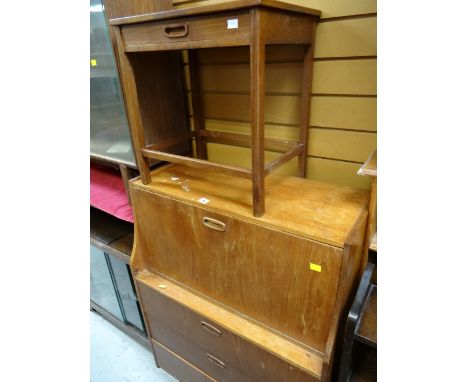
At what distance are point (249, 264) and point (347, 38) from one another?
82cm

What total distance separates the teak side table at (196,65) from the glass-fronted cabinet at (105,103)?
0.09m

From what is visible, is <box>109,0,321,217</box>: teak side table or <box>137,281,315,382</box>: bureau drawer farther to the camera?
<box>137,281,315,382</box>: bureau drawer

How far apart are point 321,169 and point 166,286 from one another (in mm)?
835

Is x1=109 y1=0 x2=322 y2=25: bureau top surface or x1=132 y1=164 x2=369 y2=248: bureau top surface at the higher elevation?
x1=109 y1=0 x2=322 y2=25: bureau top surface

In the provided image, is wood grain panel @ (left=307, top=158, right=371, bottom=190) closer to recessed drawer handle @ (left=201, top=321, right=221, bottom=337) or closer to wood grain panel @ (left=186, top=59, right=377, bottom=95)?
wood grain panel @ (left=186, top=59, right=377, bottom=95)

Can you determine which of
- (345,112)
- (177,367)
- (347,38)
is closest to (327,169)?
(345,112)

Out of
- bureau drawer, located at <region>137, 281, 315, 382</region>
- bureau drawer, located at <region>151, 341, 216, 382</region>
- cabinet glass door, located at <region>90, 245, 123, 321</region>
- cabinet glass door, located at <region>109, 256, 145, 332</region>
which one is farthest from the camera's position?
cabinet glass door, located at <region>90, 245, 123, 321</region>

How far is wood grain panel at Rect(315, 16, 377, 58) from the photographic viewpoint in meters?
0.97

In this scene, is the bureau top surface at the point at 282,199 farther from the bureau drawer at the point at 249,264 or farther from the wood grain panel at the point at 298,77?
the wood grain panel at the point at 298,77

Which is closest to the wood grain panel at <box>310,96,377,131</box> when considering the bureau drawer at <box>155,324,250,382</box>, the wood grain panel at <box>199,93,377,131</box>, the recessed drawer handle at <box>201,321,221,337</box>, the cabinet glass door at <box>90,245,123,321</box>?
the wood grain panel at <box>199,93,377,131</box>
